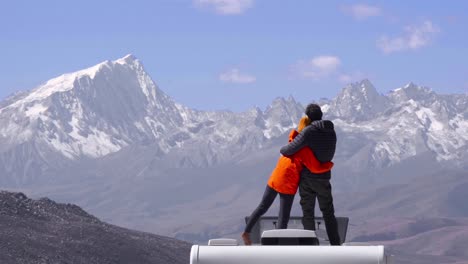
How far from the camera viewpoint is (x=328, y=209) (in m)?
13.4

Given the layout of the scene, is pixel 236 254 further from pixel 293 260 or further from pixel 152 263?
pixel 152 263

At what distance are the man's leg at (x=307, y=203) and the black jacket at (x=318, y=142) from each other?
0.14 metres

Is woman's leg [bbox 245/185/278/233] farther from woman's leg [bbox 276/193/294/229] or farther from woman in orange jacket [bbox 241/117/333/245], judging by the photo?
woman's leg [bbox 276/193/294/229]

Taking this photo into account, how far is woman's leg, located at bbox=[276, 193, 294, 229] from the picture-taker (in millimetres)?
13859

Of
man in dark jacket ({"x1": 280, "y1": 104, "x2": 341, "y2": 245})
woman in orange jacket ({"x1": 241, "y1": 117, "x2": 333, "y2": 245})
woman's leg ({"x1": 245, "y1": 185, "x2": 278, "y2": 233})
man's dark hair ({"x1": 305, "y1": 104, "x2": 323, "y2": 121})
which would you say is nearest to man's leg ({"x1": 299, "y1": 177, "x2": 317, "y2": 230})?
man in dark jacket ({"x1": 280, "y1": 104, "x2": 341, "y2": 245})

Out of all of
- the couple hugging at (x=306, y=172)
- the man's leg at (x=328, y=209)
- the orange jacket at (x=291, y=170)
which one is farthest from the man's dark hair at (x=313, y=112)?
the man's leg at (x=328, y=209)

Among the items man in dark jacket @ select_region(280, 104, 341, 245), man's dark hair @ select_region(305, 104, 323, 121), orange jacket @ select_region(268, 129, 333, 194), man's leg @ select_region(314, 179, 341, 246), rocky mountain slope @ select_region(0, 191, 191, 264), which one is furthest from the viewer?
rocky mountain slope @ select_region(0, 191, 191, 264)

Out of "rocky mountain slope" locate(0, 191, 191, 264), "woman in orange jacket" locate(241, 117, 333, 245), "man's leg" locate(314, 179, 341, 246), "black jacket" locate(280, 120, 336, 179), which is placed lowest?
"man's leg" locate(314, 179, 341, 246)

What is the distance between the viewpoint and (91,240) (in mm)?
159500

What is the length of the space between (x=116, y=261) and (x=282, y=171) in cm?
14895

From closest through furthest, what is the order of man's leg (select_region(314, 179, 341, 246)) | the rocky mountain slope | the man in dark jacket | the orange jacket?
man's leg (select_region(314, 179, 341, 246)) < the man in dark jacket < the orange jacket < the rocky mountain slope

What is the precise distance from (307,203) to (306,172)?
1.23 feet

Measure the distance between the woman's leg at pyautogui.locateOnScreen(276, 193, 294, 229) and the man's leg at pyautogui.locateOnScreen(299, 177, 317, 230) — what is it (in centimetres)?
16

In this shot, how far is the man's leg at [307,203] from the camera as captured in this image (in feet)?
45.2
